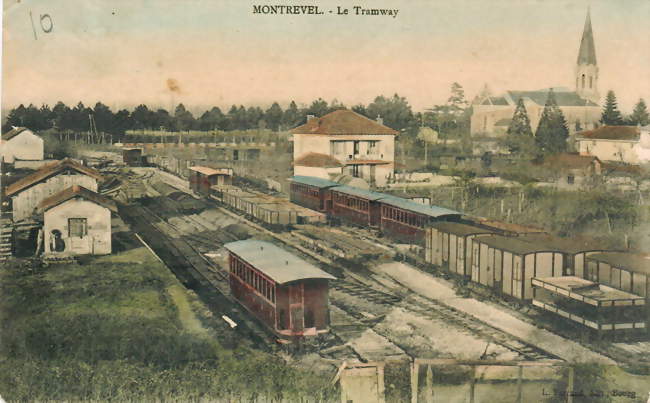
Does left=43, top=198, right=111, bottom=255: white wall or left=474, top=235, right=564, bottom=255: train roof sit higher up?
left=43, top=198, right=111, bottom=255: white wall

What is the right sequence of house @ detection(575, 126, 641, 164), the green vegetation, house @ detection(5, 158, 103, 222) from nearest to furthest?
the green vegetation
house @ detection(5, 158, 103, 222)
house @ detection(575, 126, 641, 164)

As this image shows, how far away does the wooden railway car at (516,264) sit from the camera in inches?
430

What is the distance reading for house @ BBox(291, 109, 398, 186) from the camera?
11211 mm

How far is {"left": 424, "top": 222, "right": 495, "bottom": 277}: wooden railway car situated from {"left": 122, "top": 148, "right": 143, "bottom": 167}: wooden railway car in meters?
4.69

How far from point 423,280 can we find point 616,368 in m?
2.97

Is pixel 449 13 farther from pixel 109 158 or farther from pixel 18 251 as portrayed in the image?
pixel 18 251

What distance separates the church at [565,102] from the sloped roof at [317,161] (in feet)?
7.24

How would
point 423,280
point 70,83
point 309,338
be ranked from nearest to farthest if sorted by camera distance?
point 309,338
point 70,83
point 423,280

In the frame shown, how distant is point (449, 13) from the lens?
10828mm

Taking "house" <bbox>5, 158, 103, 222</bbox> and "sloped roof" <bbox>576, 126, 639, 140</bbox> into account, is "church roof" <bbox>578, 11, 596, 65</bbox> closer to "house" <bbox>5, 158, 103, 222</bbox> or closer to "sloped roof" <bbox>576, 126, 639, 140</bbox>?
"sloped roof" <bbox>576, 126, 639, 140</bbox>

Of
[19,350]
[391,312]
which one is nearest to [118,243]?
[19,350]

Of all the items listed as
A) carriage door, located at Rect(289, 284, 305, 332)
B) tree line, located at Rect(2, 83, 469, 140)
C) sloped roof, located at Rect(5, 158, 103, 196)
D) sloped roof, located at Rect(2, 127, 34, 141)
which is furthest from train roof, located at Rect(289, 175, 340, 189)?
sloped roof, located at Rect(2, 127, 34, 141)

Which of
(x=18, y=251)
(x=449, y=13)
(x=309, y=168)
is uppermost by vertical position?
(x=449, y=13)

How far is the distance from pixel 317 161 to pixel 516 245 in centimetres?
330
